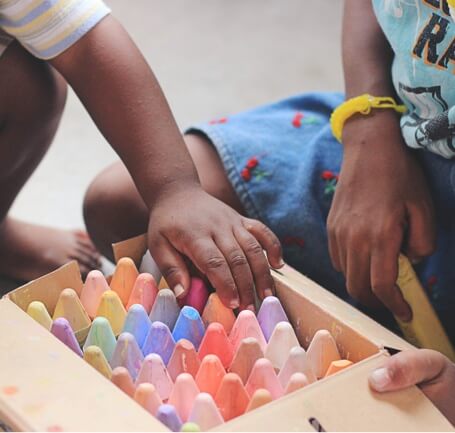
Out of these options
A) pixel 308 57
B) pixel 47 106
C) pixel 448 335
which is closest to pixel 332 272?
pixel 448 335

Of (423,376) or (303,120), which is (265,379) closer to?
(423,376)

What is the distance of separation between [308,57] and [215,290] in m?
1.06

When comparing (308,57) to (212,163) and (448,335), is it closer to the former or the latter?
(212,163)

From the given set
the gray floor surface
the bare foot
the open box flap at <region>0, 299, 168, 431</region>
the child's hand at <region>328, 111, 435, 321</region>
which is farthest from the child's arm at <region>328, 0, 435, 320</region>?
the gray floor surface

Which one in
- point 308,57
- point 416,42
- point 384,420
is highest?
point 416,42

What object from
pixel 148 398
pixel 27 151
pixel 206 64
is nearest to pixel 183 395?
pixel 148 398

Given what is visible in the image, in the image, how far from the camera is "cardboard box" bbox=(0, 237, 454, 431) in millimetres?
588

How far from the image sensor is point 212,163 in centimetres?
101

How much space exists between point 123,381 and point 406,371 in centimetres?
20

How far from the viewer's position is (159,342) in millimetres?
700

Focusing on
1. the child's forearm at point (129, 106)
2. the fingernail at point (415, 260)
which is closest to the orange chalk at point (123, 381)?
the child's forearm at point (129, 106)

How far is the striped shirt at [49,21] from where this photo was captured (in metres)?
0.89

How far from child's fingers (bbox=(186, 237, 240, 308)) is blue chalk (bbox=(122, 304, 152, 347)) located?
7 centimetres

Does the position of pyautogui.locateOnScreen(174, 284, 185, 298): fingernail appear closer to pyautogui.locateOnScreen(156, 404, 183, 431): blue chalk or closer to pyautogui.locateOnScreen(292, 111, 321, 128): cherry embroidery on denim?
pyautogui.locateOnScreen(156, 404, 183, 431): blue chalk
